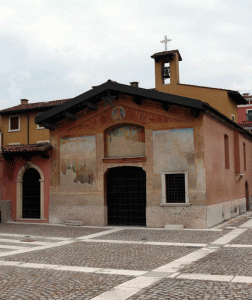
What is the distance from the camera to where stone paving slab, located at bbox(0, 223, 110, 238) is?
14.7 metres

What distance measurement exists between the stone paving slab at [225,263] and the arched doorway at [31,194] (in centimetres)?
1115

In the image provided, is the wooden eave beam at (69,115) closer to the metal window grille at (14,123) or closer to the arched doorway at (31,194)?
the arched doorway at (31,194)

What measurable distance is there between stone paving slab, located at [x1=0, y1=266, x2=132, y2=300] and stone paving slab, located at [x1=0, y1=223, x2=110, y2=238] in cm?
637

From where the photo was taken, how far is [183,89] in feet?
85.9

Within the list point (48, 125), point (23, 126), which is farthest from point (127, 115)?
point (23, 126)

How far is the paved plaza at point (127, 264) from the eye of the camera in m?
6.32

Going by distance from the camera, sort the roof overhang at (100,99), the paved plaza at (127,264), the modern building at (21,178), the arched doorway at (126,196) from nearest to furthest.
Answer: the paved plaza at (127,264)
the roof overhang at (100,99)
the arched doorway at (126,196)
the modern building at (21,178)

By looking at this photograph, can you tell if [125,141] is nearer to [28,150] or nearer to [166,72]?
[28,150]

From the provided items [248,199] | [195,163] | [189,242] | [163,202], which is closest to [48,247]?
[189,242]

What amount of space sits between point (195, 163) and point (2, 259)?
Answer: 9.05 m

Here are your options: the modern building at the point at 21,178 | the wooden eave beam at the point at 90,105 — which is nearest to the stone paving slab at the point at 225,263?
the wooden eave beam at the point at 90,105

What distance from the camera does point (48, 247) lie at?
11.6m

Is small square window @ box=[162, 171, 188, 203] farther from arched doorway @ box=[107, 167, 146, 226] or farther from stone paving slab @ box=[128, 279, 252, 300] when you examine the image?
stone paving slab @ box=[128, 279, 252, 300]

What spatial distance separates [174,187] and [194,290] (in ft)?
32.5
